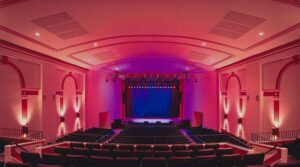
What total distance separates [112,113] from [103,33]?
1289 cm

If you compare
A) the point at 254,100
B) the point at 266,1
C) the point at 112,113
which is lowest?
the point at 112,113

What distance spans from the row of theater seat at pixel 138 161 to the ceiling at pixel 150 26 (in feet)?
16.1

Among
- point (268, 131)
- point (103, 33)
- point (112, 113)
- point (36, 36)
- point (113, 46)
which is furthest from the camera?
point (112, 113)

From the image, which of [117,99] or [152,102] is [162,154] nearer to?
[117,99]

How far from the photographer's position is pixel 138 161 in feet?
18.8

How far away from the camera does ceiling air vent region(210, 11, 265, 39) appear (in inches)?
321

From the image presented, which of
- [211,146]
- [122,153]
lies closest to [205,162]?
[211,146]

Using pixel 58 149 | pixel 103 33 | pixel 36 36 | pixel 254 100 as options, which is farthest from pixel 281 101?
pixel 36 36

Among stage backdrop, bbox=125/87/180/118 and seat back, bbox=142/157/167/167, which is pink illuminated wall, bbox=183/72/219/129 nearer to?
stage backdrop, bbox=125/87/180/118

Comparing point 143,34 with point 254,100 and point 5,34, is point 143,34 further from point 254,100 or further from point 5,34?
point 254,100

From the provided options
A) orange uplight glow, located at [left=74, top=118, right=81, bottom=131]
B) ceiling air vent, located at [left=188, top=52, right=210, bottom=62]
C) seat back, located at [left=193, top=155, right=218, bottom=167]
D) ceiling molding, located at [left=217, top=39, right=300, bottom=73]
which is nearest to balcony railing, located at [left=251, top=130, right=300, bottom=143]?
ceiling molding, located at [left=217, top=39, right=300, bottom=73]

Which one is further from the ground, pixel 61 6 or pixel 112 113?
pixel 61 6

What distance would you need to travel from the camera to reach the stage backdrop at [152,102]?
24.6m

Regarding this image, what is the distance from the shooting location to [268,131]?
11.8 meters
